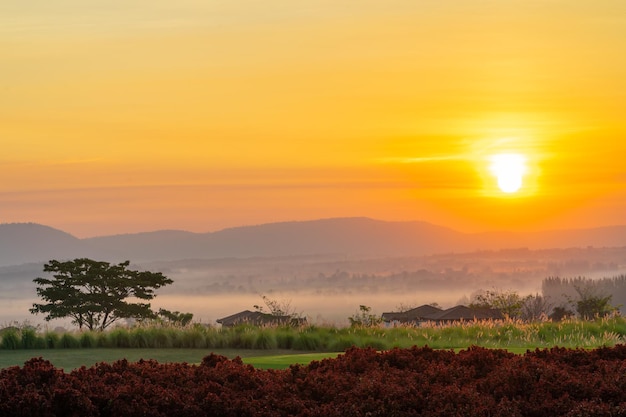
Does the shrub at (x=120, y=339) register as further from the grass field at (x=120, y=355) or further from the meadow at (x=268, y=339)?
the grass field at (x=120, y=355)

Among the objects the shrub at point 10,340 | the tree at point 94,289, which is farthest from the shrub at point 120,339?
the tree at point 94,289

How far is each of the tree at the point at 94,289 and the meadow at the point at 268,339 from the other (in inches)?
1273

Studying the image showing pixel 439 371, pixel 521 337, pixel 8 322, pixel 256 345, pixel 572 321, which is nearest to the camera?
pixel 439 371

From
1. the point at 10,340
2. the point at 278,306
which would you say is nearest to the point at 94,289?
the point at 278,306

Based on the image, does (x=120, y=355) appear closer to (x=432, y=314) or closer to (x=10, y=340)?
(x=10, y=340)

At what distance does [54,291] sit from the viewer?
53969mm

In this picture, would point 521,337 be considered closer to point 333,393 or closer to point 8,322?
point 333,393

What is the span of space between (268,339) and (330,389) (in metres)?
11.0

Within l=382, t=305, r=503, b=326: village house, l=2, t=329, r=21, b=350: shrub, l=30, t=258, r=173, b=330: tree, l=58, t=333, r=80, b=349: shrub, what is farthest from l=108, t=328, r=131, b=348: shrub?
l=382, t=305, r=503, b=326: village house

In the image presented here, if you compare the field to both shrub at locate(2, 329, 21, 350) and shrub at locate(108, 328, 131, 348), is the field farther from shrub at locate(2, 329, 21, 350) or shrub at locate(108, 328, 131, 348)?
shrub at locate(108, 328, 131, 348)

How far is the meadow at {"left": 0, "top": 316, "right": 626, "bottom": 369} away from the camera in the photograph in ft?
65.5

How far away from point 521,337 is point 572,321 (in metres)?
3.07

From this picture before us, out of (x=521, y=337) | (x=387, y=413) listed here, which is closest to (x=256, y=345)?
(x=521, y=337)

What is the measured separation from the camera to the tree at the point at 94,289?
54.1 metres
